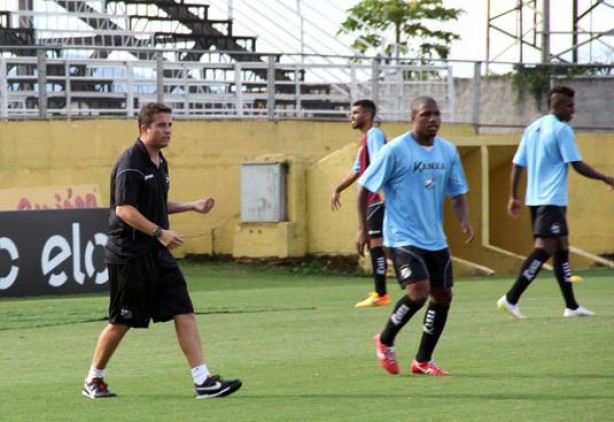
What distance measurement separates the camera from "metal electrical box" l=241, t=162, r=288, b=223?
2333 cm

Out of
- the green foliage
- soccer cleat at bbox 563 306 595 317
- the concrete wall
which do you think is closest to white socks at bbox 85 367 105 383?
soccer cleat at bbox 563 306 595 317

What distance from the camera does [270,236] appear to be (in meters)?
23.4

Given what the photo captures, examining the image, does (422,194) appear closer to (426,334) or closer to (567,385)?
(426,334)

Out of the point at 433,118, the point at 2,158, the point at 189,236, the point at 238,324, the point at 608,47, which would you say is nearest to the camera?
the point at 433,118

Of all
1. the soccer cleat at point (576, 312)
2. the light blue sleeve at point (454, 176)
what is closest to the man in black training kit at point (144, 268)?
the light blue sleeve at point (454, 176)

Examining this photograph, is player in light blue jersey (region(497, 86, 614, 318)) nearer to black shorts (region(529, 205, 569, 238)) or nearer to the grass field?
black shorts (region(529, 205, 569, 238))

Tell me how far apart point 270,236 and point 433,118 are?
531 inches

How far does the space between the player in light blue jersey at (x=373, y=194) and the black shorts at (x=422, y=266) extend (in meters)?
4.59

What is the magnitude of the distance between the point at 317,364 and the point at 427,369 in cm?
99

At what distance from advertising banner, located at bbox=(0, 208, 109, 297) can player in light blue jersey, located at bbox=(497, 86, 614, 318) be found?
7090 mm

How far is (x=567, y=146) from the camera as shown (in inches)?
533

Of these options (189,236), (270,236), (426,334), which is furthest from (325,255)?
(426,334)

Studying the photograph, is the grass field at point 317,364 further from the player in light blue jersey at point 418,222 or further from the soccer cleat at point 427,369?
the player in light blue jersey at point 418,222

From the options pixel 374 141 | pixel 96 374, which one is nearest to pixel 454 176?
pixel 96 374
